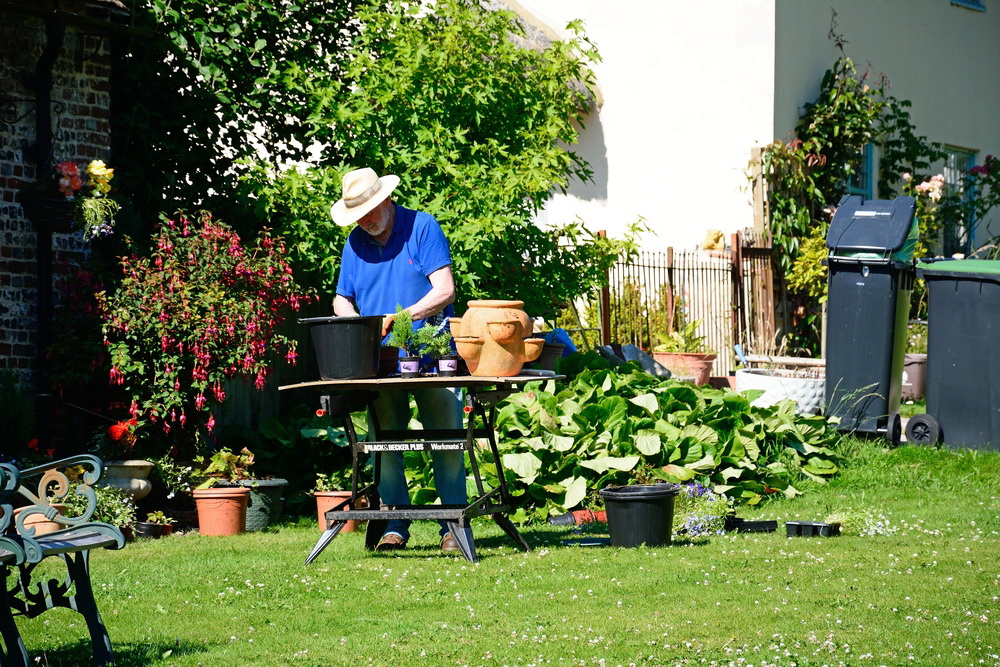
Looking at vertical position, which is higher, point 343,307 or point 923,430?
point 343,307

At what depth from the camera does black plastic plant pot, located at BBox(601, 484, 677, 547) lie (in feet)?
19.9

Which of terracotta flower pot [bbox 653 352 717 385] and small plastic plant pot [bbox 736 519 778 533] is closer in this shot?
small plastic plant pot [bbox 736 519 778 533]

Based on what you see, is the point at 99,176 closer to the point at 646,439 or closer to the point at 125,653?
the point at 646,439

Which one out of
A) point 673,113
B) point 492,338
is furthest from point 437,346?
point 673,113

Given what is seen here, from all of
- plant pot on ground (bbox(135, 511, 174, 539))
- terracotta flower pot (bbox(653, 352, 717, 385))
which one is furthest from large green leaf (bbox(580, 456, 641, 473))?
terracotta flower pot (bbox(653, 352, 717, 385))

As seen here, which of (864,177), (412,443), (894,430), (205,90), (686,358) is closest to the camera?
(412,443)

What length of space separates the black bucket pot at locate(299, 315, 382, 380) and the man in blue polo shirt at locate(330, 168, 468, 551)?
515 mm

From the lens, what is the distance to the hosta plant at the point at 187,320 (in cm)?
715

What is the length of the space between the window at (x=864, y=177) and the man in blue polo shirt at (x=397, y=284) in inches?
397

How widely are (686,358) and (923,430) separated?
308 cm

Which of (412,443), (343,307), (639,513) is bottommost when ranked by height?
(639,513)

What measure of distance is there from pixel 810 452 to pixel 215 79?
499 cm

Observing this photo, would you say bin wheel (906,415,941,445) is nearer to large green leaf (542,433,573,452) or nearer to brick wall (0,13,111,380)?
large green leaf (542,433,573,452)

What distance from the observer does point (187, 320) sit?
7180 millimetres
